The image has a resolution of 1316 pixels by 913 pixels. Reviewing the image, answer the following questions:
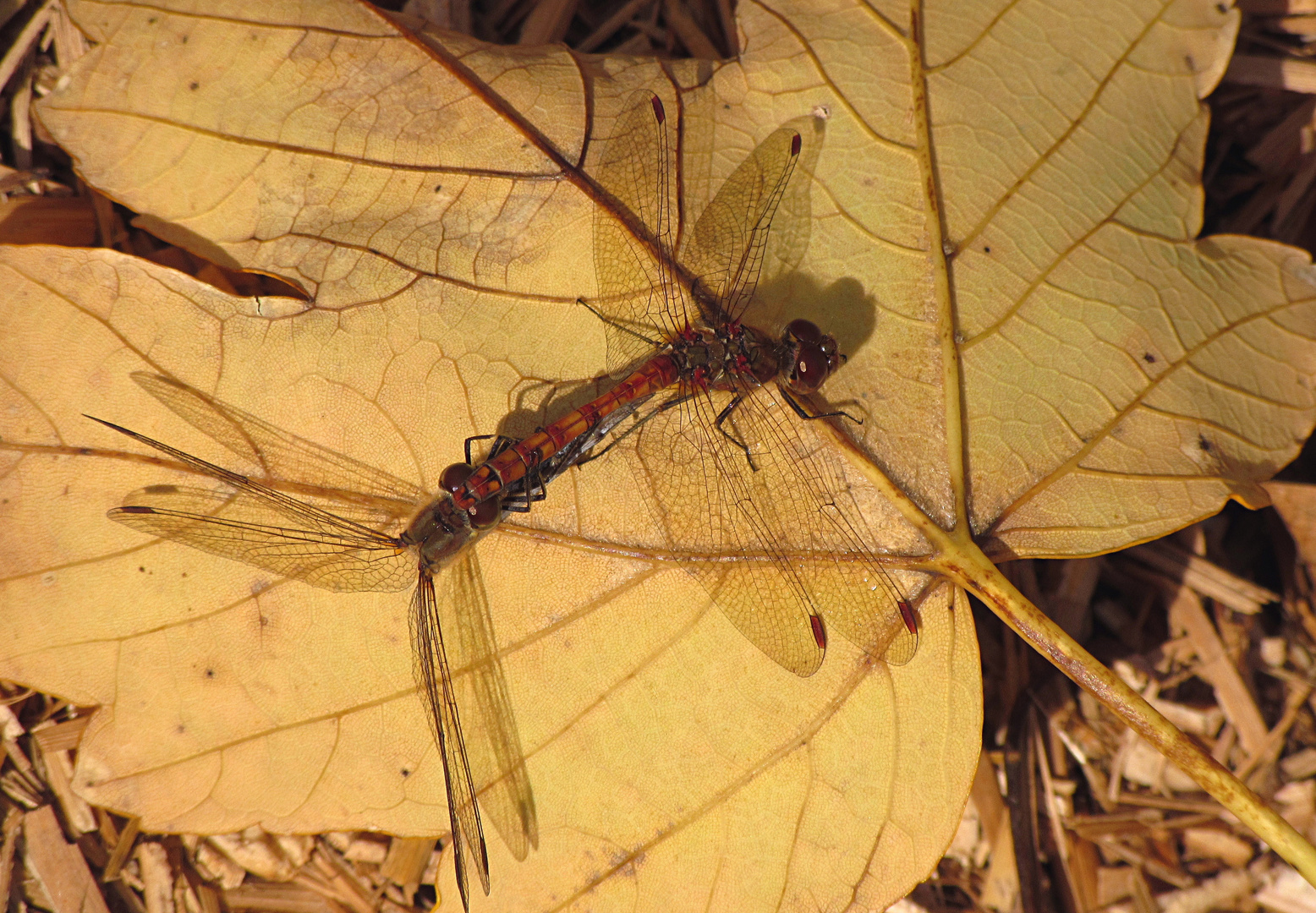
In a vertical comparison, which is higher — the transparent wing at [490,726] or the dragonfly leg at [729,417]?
the dragonfly leg at [729,417]

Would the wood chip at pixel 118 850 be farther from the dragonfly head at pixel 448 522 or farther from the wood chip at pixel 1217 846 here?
the wood chip at pixel 1217 846

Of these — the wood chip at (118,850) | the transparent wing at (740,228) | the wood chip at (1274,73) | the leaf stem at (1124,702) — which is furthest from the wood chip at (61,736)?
the wood chip at (1274,73)

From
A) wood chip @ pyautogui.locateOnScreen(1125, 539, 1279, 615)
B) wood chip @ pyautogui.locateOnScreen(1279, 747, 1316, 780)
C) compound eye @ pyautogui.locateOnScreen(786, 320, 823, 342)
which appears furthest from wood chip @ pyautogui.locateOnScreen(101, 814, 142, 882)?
wood chip @ pyautogui.locateOnScreen(1279, 747, 1316, 780)

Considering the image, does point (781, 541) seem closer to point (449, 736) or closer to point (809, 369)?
point (809, 369)

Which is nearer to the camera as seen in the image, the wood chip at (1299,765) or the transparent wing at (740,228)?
the transparent wing at (740,228)

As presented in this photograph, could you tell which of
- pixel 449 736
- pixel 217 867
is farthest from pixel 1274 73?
pixel 217 867

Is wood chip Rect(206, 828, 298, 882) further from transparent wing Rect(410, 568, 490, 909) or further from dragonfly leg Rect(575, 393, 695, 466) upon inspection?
dragonfly leg Rect(575, 393, 695, 466)

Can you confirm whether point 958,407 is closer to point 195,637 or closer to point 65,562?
point 195,637
